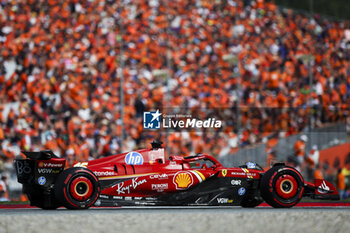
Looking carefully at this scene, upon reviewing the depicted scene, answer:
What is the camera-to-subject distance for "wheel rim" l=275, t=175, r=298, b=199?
7.39 m

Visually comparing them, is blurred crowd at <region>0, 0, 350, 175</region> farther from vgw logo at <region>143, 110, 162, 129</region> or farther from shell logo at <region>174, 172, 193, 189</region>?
shell logo at <region>174, 172, 193, 189</region>

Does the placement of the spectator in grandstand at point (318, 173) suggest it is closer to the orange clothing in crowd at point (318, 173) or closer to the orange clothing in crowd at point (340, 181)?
the orange clothing in crowd at point (318, 173)

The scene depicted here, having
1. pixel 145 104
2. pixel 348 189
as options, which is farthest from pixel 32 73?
pixel 348 189

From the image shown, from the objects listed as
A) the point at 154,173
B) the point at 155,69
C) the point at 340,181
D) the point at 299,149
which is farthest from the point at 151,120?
the point at 155,69

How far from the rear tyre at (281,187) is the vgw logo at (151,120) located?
188 cm

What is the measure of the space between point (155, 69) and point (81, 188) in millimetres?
10948

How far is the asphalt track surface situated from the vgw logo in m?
3.13

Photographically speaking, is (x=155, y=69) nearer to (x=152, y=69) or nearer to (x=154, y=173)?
(x=152, y=69)

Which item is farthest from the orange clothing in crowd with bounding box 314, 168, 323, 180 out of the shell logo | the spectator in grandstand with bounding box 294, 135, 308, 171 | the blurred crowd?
the shell logo

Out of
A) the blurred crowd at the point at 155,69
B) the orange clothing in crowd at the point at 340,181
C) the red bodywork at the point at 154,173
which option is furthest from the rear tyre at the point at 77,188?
the orange clothing in crowd at the point at 340,181

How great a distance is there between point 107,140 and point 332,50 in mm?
8737

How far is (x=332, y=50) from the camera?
739 inches

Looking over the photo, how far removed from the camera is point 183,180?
738cm

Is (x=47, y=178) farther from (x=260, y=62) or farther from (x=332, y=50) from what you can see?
(x=332, y=50)
